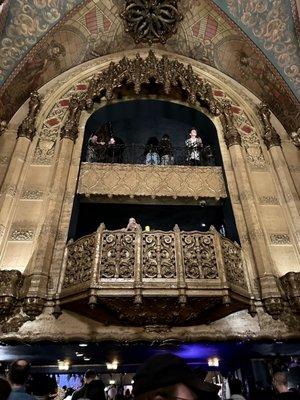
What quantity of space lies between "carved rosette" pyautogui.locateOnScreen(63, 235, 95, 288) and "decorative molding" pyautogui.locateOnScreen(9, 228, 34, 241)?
1057mm

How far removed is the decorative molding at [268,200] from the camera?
8.46m

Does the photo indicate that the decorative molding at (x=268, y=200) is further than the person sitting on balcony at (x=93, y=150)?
No

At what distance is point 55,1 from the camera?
33.5 ft

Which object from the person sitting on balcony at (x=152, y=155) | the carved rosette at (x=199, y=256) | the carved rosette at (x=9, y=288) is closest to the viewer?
the carved rosette at (x=9, y=288)

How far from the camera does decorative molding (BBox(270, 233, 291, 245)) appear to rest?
774 cm

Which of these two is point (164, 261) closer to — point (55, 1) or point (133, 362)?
point (133, 362)

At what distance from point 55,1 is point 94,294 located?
30.9ft

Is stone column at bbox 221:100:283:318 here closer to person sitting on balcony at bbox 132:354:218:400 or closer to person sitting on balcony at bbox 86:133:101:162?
person sitting on balcony at bbox 86:133:101:162

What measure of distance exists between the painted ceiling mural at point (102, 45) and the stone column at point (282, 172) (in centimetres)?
78

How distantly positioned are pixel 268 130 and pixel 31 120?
23.6 feet

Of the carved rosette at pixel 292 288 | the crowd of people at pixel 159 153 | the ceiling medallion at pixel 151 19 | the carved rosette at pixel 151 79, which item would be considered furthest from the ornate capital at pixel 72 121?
the carved rosette at pixel 292 288

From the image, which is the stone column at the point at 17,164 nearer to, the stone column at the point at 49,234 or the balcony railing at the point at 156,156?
the stone column at the point at 49,234

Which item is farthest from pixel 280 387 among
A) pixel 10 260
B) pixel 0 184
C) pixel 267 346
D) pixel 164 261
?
pixel 0 184

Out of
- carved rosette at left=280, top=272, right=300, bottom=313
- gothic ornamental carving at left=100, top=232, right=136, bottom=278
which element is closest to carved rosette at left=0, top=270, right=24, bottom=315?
gothic ornamental carving at left=100, top=232, right=136, bottom=278
